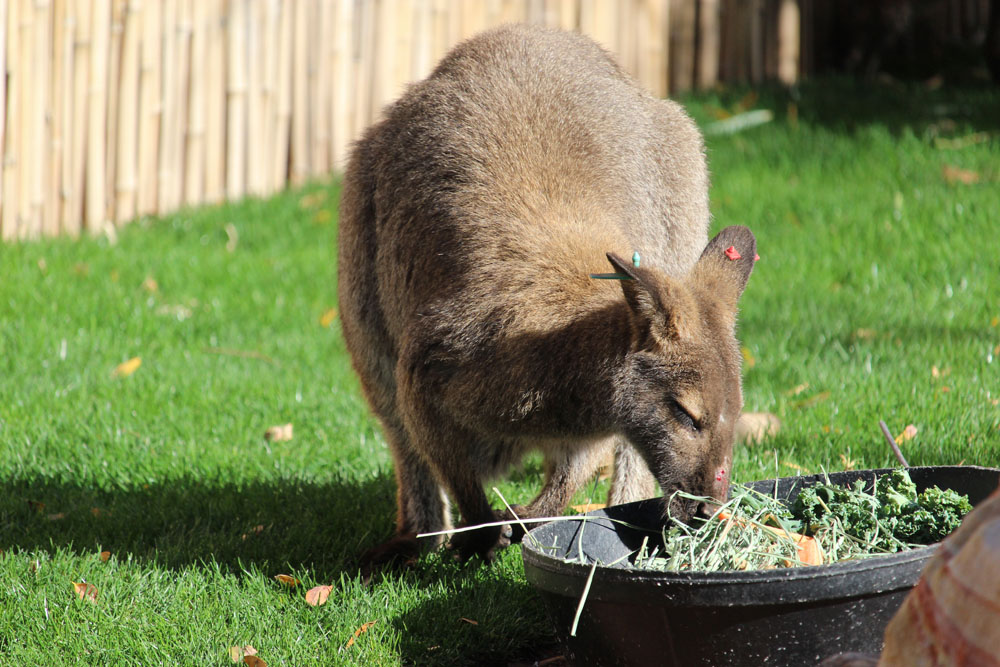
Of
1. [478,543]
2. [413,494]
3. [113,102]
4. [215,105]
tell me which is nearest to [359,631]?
[478,543]

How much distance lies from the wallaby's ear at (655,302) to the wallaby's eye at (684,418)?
0.63 ft

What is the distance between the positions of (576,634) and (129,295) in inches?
186

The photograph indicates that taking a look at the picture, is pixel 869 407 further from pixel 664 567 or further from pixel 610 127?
pixel 664 567

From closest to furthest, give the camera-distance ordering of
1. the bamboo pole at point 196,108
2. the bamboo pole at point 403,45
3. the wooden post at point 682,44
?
1. the bamboo pole at point 196,108
2. the bamboo pole at point 403,45
3. the wooden post at point 682,44

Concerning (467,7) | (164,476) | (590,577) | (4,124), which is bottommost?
(164,476)

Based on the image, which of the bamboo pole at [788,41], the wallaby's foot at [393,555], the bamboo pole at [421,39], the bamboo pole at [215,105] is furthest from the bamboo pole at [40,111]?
the bamboo pole at [788,41]

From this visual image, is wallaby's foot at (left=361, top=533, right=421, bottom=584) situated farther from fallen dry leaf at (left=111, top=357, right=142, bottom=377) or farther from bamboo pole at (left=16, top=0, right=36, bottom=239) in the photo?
bamboo pole at (left=16, top=0, right=36, bottom=239)

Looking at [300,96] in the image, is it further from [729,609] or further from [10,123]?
[729,609]

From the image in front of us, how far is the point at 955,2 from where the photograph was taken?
1059 centimetres

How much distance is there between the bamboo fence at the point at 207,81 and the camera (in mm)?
7238

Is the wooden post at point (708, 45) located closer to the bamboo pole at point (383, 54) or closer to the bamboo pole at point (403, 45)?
the bamboo pole at point (403, 45)

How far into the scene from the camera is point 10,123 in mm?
7027

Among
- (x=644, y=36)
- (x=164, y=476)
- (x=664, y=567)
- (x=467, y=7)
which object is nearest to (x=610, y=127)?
(x=664, y=567)

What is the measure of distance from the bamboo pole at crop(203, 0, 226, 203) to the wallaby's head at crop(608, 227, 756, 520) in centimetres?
580
